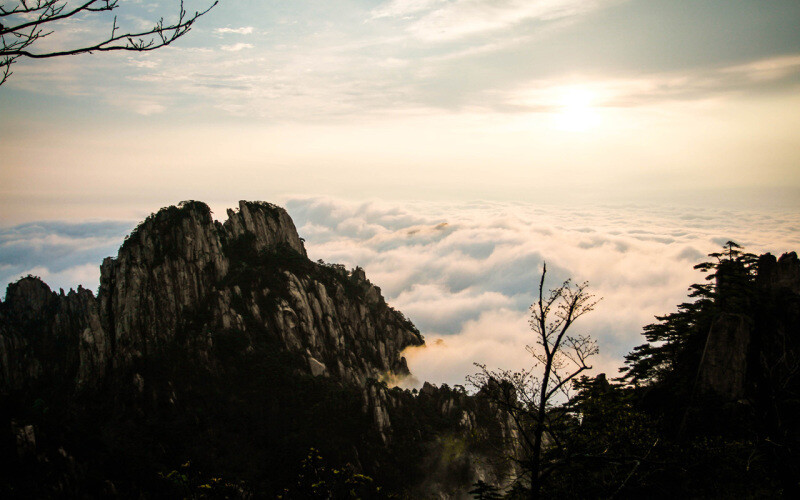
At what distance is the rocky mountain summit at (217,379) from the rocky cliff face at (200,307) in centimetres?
21

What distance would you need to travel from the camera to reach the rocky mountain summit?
134 feet

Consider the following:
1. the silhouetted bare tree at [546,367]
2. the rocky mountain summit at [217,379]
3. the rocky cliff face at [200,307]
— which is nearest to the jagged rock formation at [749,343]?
the silhouetted bare tree at [546,367]

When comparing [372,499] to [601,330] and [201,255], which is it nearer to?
[201,255]

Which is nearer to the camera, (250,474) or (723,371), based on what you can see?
(723,371)

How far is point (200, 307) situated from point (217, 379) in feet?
40.3

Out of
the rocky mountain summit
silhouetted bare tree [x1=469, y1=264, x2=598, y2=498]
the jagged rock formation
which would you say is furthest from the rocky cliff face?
silhouetted bare tree [x1=469, y1=264, x2=598, y2=498]

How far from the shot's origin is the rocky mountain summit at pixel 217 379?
4072 cm

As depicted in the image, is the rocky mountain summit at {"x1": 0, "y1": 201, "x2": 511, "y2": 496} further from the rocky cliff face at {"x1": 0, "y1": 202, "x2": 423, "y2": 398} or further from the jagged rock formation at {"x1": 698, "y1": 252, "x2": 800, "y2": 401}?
the jagged rock formation at {"x1": 698, "y1": 252, "x2": 800, "y2": 401}

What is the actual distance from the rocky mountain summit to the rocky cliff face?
21 cm

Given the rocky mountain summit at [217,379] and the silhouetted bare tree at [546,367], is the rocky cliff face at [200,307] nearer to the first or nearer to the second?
the rocky mountain summit at [217,379]

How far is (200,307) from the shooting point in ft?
202

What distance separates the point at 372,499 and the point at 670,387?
29.2m

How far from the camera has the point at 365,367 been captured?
241ft

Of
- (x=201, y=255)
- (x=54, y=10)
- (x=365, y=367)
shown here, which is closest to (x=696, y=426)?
(x=54, y=10)
